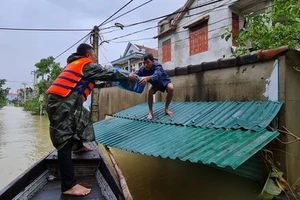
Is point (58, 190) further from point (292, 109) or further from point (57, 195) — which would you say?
point (292, 109)

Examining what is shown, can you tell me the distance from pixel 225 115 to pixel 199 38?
32.7 feet

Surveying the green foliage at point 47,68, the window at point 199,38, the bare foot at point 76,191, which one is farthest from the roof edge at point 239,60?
the green foliage at point 47,68

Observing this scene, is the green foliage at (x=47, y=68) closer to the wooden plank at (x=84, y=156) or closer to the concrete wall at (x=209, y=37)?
the concrete wall at (x=209, y=37)

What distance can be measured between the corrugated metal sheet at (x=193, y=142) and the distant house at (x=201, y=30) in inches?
274

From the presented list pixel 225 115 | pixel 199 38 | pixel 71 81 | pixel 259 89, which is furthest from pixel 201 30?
pixel 71 81

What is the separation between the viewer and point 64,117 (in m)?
2.51

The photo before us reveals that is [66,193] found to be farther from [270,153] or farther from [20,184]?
[270,153]

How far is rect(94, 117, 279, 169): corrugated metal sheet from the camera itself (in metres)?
2.69

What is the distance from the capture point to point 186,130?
3951mm

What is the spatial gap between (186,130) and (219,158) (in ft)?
4.34

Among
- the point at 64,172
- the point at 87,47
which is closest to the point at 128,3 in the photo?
the point at 87,47

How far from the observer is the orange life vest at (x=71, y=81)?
8.32ft

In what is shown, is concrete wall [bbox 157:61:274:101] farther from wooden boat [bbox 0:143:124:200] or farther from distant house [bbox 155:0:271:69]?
distant house [bbox 155:0:271:69]

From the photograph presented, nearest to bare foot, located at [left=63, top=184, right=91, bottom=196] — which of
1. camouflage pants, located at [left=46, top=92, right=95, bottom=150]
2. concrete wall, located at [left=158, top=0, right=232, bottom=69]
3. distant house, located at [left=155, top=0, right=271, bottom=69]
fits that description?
camouflage pants, located at [left=46, top=92, right=95, bottom=150]
